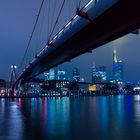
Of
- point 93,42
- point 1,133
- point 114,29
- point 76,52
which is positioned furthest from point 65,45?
point 1,133

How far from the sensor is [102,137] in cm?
1864

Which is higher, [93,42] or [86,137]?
[93,42]

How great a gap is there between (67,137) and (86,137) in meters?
0.99

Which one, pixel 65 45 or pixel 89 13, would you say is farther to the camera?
pixel 65 45

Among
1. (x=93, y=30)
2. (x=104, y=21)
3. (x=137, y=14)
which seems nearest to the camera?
(x=137, y=14)

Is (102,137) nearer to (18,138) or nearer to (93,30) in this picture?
(18,138)

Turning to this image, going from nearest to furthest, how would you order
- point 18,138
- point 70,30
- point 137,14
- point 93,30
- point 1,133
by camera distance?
point 18,138, point 1,133, point 137,14, point 93,30, point 70,30

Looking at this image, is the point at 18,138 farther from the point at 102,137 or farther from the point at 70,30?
the point at 70,30

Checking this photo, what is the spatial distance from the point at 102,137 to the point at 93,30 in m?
11.9

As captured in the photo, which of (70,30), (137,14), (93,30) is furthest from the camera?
(70,30)

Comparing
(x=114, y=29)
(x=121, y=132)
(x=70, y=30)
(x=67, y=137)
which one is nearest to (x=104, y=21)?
(x=114, y=29)

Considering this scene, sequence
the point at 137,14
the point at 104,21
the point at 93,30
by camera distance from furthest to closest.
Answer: the point at 93,30, the point at 104,21, the point at 137,14

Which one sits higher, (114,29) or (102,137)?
(114,29)

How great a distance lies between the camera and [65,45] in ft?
120
